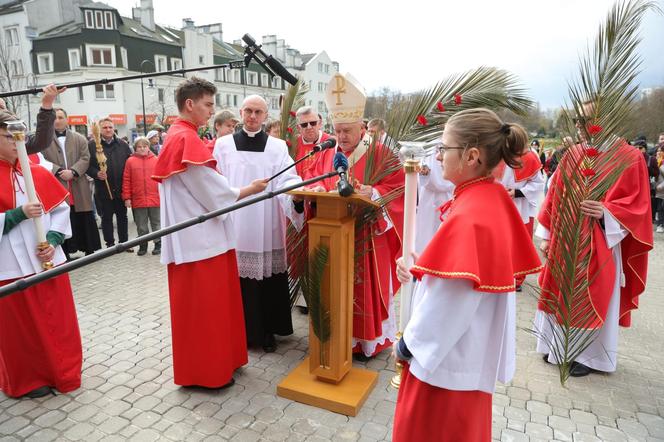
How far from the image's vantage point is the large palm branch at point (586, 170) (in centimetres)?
310

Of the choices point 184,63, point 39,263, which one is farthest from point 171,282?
point 184,63

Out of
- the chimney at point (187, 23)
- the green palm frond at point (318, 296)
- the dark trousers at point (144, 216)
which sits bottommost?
the dark trousers at point (144, 216)

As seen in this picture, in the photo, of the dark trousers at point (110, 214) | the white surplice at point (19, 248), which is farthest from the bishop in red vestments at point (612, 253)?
the dark trousers at point (110, 214)

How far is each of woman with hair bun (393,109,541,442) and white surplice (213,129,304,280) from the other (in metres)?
2.38

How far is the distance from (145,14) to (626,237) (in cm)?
4404

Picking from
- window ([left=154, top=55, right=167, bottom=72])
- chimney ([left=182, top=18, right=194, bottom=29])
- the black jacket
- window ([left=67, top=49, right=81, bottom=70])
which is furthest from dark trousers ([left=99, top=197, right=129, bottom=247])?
chimney ([left=182, top=18, right=194, bottom=29])

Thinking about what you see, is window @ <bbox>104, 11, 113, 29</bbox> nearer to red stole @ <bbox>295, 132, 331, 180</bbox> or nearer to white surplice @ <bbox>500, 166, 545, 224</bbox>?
red stole @ <bbox>295, 132, 331, 180</bbox>

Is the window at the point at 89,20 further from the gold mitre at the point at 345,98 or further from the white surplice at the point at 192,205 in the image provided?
the gold mitre at the point at 345,98

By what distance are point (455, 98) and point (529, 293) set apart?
4032 mm

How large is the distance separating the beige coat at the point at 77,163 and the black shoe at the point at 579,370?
281 inches

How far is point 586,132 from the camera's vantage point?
3.33 metres

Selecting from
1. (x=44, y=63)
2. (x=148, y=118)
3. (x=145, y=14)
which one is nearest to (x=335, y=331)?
(x=148, y=118)

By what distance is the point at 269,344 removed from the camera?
172 inches

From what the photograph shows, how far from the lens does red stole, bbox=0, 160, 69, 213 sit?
11.1ft
